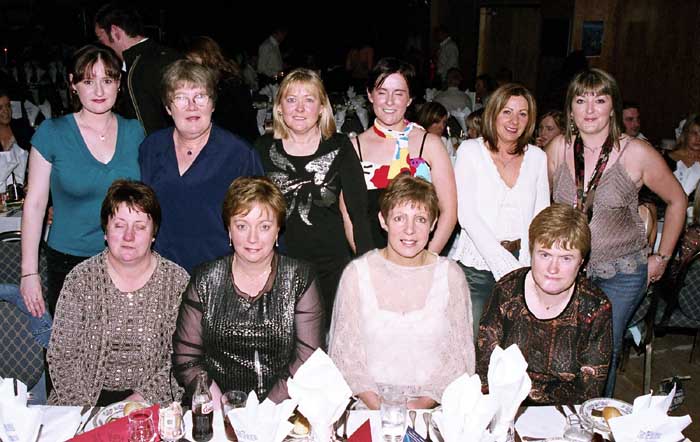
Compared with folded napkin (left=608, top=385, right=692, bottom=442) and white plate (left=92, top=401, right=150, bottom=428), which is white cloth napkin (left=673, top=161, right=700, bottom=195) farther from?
white plate (left=92, top=401, right=150, bottom=428)

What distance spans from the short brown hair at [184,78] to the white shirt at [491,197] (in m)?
1.17

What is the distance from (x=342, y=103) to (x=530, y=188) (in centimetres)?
565

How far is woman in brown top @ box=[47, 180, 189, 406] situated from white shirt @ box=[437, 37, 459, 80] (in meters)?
10.3

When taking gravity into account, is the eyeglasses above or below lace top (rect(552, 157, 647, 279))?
above

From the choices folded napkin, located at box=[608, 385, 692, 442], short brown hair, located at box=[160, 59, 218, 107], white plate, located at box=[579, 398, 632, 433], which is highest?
short brown hair, located at box=[160, 59, 218, 107]

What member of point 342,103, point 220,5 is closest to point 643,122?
point 342,103

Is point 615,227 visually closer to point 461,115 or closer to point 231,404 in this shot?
point 231,404

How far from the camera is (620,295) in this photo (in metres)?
2.94

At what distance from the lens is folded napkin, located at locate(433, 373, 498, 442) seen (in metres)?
1.74

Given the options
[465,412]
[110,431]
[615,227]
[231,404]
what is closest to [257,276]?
[231,404]

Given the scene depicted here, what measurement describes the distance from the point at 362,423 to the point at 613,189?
1.59m

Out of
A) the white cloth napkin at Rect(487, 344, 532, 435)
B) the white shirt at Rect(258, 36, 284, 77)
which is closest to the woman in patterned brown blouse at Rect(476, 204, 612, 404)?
the white cloth napkin at Rect(487, 344, 532, 435)

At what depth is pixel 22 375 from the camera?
8.53 feet

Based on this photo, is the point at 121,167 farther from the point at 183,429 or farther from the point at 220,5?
the point at 220,5
